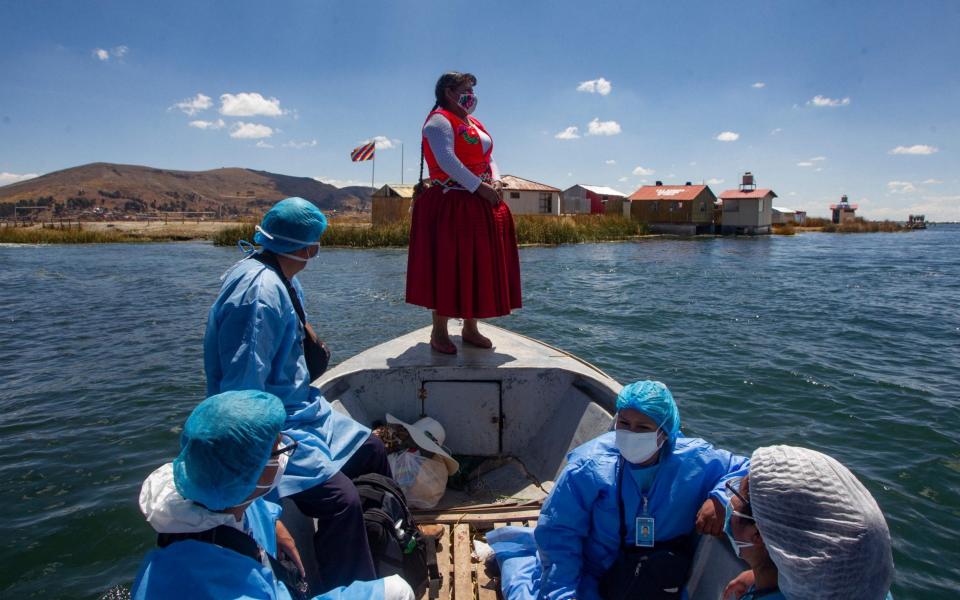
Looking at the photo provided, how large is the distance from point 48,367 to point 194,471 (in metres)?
10.2

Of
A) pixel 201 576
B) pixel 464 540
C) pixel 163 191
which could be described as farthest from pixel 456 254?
pixel 163 191

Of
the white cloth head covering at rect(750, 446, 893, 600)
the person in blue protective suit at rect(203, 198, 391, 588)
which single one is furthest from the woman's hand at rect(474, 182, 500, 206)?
the white cloth head covering at rect(750, 446, 893, 600)

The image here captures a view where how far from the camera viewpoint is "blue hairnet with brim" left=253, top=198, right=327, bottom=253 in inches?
97.7

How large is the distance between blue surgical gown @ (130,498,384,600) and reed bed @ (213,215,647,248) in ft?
107

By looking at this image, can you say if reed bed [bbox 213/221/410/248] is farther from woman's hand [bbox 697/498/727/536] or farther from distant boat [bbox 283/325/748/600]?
woman's hand [bbox 697/498/727/536]

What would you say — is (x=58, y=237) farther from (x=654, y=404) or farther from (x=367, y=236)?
(x=654, y=404)

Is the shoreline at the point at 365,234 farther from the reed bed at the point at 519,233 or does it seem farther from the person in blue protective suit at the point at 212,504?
the person in blue protective suit at the point at 212,504

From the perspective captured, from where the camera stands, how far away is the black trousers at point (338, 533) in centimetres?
239

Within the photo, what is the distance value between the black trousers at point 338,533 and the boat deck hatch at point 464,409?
1560 mm

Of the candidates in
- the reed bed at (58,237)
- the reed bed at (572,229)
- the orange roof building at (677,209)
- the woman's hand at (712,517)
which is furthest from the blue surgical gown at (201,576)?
the orange roof building at (677,209)

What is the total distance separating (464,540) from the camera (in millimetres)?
3158

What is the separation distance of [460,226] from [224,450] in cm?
262

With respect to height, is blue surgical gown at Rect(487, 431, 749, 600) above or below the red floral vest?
below

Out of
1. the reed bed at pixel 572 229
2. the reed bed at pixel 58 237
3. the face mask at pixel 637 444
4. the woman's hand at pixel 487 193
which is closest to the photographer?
the face mask at pixel 637 444
